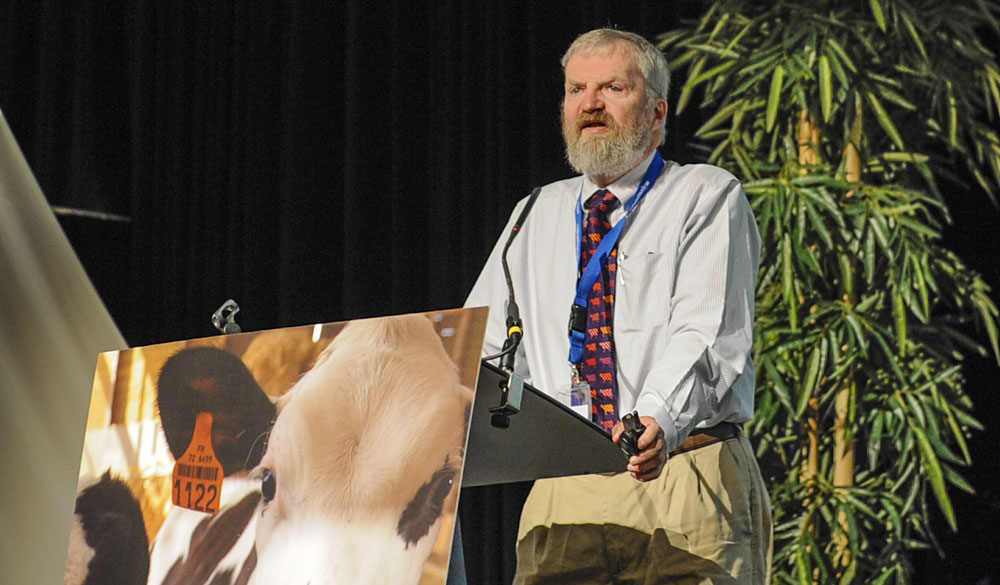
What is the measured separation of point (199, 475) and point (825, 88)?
6.58 feet

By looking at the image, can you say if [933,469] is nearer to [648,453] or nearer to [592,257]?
[592,257]

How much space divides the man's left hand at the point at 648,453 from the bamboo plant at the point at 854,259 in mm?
1368

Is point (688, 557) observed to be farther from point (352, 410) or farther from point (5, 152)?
point (5, 152)

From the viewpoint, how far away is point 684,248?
6.02ft

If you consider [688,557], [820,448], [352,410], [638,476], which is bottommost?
[820,448]

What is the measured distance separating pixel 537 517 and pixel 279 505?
79cm

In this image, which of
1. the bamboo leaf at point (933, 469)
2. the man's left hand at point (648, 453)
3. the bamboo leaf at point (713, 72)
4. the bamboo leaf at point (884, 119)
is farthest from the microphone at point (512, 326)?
the bamboo leaf at point (933, 469)

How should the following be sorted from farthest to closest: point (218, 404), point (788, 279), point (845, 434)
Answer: point (845, 434) → point (788, 279) → point (218, 404)

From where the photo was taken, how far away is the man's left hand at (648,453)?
1407 mm

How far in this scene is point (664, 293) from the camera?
1.82 meters

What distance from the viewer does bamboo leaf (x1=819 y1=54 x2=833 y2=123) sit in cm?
276

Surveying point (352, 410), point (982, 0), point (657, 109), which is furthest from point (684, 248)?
point (982, 0)

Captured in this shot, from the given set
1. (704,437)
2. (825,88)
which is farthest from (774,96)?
(704,437)

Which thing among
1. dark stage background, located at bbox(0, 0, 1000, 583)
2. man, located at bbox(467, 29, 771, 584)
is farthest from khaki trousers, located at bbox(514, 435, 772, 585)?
dark stage background, located at bbox(0, 0, 1000, 583)
